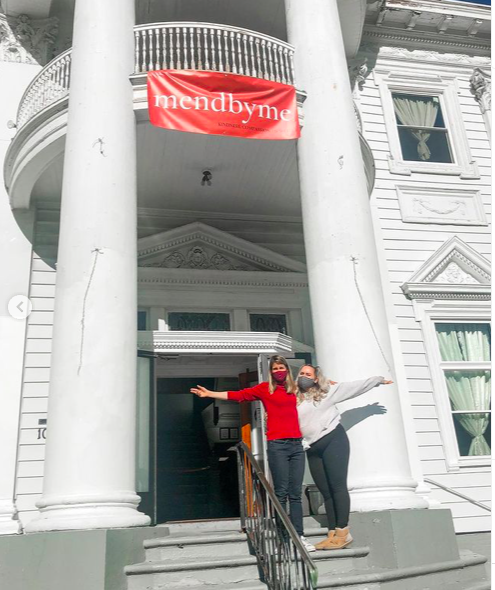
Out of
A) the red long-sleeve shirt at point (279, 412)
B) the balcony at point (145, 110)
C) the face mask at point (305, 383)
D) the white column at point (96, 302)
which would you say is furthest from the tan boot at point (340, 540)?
the balcony at point (145, 110)

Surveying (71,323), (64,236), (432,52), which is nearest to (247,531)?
(71,323)

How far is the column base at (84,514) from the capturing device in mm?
5172

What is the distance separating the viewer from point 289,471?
561 cm

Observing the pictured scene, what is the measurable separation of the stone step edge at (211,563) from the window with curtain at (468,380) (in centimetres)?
489

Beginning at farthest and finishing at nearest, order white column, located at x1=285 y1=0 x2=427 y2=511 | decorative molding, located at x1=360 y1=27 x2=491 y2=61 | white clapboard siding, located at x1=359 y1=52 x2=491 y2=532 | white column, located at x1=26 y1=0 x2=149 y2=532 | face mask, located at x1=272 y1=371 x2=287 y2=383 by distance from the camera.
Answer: decorative molding, located at x1=360 y1=27 x2=491 y2=61 → white clapboard siding, located at x1=359 y1=52 x2=491 y2=532 → white column, located at x1=285 y1=0 x2=427 y2=511 → face mask, located at x1=272 y1=371 x2=287 y2=383 → white column, located at x1=26 y1=0 x2=149 y2=532

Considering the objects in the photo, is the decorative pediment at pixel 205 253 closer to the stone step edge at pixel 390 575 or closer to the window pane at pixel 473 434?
the window pane at pixel 473 434

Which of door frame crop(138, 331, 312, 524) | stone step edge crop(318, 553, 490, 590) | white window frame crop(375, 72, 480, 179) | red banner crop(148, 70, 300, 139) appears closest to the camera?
stone step edge crop(318, 553, 490, 590)

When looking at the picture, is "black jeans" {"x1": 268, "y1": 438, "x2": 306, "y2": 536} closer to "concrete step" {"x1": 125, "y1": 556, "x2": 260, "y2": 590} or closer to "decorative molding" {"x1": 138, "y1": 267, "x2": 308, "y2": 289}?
"concrete step" {"x1": 125, "y1": 556, "x2": 260, "y2": 590}

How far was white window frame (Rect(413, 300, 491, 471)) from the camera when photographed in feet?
31.6

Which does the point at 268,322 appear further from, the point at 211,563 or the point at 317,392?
the point at 211,563

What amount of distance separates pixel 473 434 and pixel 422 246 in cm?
345

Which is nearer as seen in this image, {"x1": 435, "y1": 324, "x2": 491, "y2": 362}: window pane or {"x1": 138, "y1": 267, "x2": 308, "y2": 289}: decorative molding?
{"x1": 138, "y1": 267, "x2": 308, "y2": 289}: decorative molding

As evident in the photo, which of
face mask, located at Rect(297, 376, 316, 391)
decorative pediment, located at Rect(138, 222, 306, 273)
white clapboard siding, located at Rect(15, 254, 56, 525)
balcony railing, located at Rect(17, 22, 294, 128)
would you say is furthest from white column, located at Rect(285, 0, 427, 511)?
white clapboard siding, located at Rect(15, 254, 56, 525)

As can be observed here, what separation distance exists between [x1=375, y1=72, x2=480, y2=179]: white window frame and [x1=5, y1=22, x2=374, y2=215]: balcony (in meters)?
2.17
